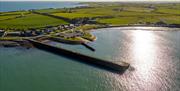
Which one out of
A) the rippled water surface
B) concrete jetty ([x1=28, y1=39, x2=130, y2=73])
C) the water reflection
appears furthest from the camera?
the water reflection

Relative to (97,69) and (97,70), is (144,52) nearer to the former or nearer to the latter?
(97,69)

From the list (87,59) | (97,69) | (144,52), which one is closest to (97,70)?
(97,69)

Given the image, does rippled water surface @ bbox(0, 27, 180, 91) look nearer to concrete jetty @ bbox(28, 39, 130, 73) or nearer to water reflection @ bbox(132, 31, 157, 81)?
water reflection @ bbox(132, 31, 157, 81)

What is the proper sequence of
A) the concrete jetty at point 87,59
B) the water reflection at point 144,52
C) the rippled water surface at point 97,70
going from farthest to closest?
the water reflection at point 144,52
the concrete jetty at point 87,59
the rippled water surface at point 97,70

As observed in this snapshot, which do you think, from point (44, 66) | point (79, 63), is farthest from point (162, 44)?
point (44, 66)

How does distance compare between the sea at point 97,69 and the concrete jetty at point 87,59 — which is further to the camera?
the concrete jetty at point 87,59

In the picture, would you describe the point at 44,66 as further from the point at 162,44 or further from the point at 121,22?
the point at 121,22

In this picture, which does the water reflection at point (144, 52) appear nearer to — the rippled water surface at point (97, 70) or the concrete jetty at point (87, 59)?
the rippled water surface at point (97, 70)

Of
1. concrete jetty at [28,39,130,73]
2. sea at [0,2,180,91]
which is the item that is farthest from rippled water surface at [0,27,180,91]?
concrete jetty at [28,39,130,73]

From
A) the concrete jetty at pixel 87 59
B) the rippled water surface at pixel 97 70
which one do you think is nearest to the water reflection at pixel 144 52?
the rippled water surface at pixel 97 70

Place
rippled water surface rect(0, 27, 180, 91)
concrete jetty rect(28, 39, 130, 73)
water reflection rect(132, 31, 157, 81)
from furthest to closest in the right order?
1. water reflection rect(132, 31, 157, 81)
2. concrete jetty rect(28, 39, 130, 73)
3. rippled water surface rect(0, 27, 180, 91)
